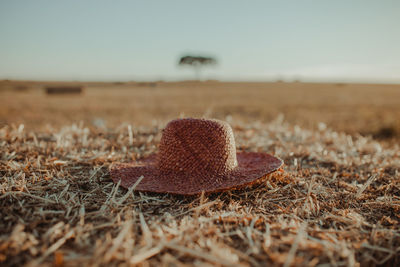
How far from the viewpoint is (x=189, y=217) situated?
6.44ft

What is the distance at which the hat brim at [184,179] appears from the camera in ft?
7.17

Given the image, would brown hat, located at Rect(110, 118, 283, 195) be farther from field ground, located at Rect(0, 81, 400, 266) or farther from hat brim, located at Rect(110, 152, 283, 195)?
field ground, located at Rect(0, 81, 400, 266)

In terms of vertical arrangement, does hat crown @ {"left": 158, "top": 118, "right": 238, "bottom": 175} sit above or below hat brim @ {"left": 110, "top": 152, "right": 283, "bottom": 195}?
above

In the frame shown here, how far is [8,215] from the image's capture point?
1841 mm

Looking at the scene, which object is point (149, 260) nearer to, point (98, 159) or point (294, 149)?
point (98, 159)

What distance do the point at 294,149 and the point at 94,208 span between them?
297cm

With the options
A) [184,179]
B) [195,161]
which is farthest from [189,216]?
[195,161]

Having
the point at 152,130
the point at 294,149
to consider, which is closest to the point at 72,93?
the point at 152,130

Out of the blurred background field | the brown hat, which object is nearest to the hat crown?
the brown hat

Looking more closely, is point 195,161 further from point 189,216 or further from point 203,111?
point 203,111

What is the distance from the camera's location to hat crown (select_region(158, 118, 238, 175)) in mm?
2383

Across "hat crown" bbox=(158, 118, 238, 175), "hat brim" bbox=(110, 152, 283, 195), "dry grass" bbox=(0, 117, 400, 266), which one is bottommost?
"dry grass" bbox=(0, 117, 400, 266)

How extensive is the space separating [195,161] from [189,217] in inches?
23.0

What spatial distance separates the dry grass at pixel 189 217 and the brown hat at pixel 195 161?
13cm
